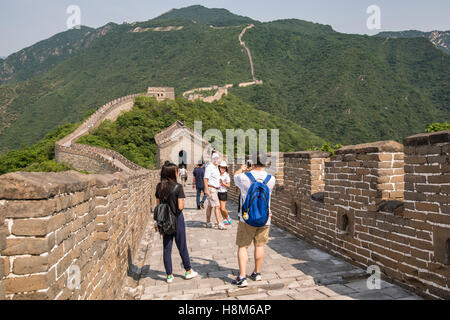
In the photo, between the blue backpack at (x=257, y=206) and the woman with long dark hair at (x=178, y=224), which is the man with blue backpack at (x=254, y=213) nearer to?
the blue backpack at (x=257, y=206)

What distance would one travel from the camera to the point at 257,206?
4258 millimetres

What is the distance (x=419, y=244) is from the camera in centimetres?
380

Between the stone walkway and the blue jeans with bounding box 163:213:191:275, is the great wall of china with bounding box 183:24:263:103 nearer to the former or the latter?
the stone walkway

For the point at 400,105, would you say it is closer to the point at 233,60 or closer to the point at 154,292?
the point at 233,60

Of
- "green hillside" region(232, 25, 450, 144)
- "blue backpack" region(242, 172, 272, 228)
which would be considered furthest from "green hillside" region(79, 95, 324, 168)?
"blue backpack" region(242, 172, 272, 228)

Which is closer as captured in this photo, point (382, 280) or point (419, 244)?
point (419, 244)

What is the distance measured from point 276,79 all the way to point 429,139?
96591 mm

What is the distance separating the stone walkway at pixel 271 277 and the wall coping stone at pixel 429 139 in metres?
1.60

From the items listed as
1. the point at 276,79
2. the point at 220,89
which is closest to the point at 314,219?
the point at 220,89

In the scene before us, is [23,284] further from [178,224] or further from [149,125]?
[149,125]
